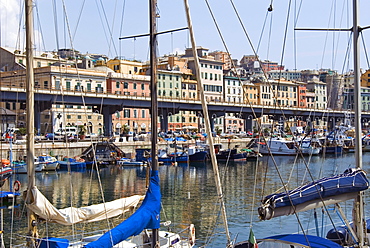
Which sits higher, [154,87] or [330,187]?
[154,87]

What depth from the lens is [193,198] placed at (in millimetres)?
44281

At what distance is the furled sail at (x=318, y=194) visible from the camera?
1591 centimetres

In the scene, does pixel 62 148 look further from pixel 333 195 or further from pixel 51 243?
pixel 333 195

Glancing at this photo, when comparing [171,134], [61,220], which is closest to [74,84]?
[171,134]

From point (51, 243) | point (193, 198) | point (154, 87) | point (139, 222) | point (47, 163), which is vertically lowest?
point (193, 198)

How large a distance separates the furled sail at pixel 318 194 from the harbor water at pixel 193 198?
0.74 metres

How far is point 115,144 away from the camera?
8331cm

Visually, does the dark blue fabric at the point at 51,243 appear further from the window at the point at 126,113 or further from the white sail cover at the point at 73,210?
the window at the point at 126,113

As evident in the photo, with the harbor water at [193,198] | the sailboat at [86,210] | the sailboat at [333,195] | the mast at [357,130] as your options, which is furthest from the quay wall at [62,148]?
the mast at [357,130]

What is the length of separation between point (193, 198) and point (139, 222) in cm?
2768

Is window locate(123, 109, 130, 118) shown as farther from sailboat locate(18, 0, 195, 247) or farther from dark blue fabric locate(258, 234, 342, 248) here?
dark blue fabric locate(258, 234, 342, 248)

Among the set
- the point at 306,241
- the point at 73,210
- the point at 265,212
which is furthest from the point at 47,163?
the point at 265,212

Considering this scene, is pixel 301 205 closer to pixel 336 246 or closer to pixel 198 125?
pixel 336 246

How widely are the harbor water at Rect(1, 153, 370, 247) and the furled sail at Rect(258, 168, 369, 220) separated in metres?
0.74
